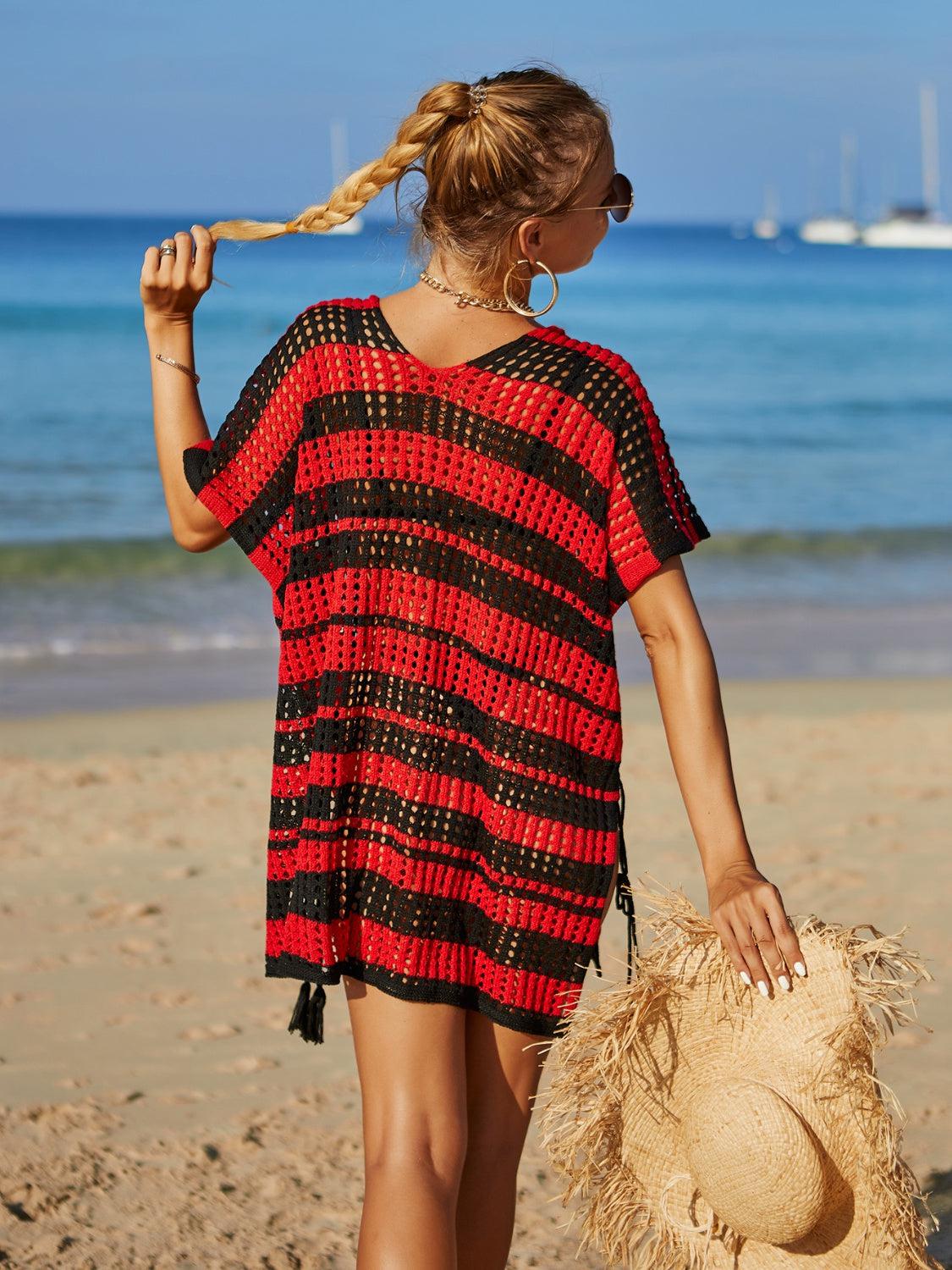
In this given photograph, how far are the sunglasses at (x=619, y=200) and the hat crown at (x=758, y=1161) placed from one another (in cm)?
119

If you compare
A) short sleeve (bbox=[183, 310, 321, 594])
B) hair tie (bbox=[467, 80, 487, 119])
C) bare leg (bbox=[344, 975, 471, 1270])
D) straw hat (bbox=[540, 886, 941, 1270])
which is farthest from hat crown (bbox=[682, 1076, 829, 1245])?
hair tie (bbox=[467, 80, 487, 119])

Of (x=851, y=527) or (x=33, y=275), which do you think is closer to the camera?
(x=851, y=527)

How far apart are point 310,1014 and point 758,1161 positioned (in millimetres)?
658

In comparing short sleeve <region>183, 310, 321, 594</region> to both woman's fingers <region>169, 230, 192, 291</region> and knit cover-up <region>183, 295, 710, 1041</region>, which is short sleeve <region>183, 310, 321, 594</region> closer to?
knit cover-up <region>183, 295, 710, 1041</region>

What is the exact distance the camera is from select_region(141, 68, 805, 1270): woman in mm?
1979

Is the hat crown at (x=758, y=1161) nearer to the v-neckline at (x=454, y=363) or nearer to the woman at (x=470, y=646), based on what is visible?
the woman at (x=470, y=646)

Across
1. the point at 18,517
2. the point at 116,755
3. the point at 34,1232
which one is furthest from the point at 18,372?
the point at 34,1232

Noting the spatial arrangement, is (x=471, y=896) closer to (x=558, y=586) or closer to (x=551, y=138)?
(x=558, y=586)

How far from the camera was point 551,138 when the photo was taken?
1.96 m

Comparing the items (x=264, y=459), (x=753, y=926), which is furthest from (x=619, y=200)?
(x=753, y=926)

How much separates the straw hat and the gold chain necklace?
0.81 m

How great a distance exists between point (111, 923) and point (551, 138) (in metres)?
3.50

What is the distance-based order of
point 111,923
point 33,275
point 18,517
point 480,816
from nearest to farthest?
point 480,816
point 111,923
point 18,517
point 33,275

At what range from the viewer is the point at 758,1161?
6.68ft
